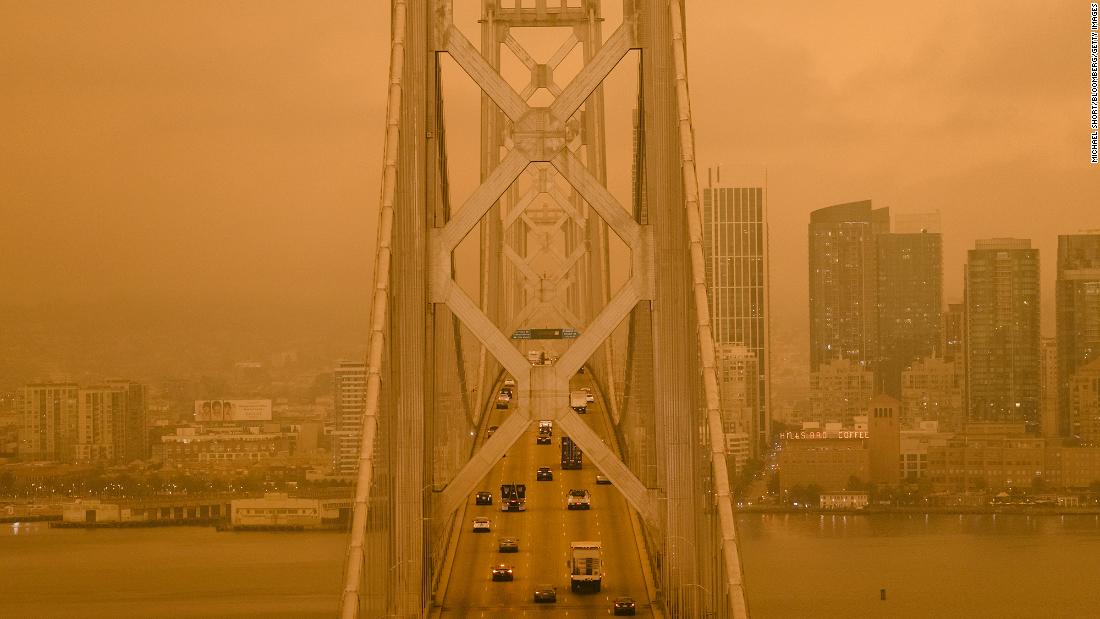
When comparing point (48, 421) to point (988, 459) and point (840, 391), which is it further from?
point (988, 459)

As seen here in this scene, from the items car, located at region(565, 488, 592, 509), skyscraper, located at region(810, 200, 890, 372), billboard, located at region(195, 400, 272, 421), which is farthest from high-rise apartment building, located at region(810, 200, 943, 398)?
car, located at region(565, 488, 592, 509)

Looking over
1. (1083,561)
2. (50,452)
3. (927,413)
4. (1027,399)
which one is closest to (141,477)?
(50,452)

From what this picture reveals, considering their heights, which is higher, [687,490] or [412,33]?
[412,33]

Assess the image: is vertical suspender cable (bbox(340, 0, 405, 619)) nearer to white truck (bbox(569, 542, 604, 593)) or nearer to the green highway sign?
the green highway sign

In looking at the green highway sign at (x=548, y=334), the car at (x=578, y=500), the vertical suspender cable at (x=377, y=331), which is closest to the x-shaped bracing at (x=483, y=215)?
the vertical suspender cable at (x=377, y=331)

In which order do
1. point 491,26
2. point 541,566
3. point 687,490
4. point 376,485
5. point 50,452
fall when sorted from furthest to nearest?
point 50,452
point 491,26
point 541,566
point 687,490
point 376,485

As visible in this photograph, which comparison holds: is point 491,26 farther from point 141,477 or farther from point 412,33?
point 412,33

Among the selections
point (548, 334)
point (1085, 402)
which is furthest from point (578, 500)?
point (1085, 402)
